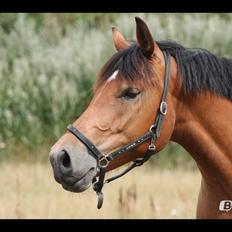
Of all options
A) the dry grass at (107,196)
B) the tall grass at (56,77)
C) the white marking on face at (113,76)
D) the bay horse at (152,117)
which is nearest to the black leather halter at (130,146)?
the bay horse at (152,117)

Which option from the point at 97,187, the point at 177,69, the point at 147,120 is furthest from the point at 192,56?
the point at 97,187

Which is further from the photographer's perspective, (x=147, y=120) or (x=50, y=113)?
(x=50, y=113)

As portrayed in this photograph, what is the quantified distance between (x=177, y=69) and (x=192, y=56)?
14cm

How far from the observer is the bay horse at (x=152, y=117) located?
4.07m

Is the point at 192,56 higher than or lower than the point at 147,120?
higher

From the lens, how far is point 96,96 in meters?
4.22

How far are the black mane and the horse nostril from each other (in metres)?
0.58

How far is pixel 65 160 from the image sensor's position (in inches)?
156

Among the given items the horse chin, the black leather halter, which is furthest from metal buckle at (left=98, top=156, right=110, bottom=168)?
the horse chin

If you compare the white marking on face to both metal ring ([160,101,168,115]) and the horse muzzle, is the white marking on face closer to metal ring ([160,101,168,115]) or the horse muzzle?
metal ring ([160,101,168,115])

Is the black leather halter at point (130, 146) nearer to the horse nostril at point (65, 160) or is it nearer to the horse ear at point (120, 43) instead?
the horse nostril at point (65, 160)
